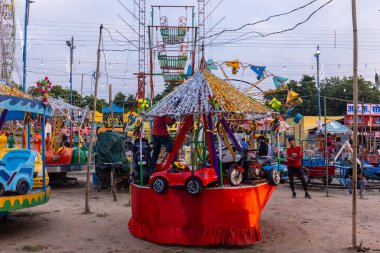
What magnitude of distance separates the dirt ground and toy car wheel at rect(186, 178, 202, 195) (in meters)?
1.01

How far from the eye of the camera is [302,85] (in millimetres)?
48250

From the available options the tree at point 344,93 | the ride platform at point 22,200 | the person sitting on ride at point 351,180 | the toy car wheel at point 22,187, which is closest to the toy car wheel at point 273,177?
the ride platform at point 22,200

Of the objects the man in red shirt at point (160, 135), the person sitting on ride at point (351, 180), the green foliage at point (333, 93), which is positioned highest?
the green foliage at point (333, 93)

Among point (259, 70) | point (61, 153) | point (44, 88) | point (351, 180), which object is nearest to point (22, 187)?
point (44, 88)

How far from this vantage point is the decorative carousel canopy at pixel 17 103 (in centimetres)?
830

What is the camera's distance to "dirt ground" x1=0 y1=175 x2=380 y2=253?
7.74 meters

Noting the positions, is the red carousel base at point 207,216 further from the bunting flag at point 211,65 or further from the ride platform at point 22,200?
the bunting flag at point 211,65

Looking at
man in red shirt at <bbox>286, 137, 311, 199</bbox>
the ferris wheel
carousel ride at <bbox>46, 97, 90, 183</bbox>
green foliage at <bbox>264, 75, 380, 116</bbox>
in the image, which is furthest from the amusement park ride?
green foliage at <bbox>264, 75, 380, 116</bbox>

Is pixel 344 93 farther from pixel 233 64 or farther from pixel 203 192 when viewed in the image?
pixel 203 192

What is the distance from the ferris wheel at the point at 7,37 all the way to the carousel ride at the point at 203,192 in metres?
23.4

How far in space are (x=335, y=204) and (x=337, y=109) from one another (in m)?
41.2

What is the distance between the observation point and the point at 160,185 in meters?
7.89

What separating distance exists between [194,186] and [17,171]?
3.59 metres

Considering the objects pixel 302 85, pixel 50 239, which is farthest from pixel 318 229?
pixel 302 85
